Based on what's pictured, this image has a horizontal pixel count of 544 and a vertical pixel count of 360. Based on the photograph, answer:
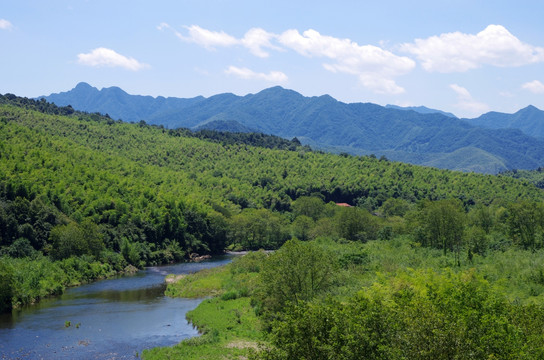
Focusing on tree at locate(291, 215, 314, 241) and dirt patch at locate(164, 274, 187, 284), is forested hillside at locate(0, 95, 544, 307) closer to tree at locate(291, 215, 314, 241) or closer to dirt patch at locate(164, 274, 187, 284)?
tree at locate(291, 215, 314, 241)

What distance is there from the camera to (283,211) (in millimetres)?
184750

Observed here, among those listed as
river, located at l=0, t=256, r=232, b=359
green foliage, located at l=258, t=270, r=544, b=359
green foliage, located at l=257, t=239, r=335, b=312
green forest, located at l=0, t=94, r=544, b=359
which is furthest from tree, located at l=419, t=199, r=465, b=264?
green foliage, located at l=258, t=270, r=544, b=359

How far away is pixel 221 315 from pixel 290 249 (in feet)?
49.1

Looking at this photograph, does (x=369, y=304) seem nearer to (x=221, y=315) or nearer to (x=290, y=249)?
(x=290, y=249)

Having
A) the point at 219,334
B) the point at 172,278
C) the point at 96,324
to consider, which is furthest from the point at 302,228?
the point at 219,334

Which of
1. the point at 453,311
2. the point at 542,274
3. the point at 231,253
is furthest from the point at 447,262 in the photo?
the point at 231,253

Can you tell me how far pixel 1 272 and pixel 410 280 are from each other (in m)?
49.9

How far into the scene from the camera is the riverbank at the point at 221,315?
47.2 meters

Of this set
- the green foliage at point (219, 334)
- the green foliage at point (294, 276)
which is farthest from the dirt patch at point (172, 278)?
the green foliage at point (294, 276)

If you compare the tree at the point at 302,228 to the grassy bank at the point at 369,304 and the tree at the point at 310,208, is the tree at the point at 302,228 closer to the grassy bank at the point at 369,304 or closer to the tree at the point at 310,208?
the tree at the point at 310,208

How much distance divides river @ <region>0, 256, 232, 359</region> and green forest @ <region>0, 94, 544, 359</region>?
368 centimetres

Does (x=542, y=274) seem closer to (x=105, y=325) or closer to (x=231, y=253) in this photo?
(x=105, y=325)

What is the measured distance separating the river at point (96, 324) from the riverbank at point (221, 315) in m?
2.32

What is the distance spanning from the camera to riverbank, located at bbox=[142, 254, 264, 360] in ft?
155
